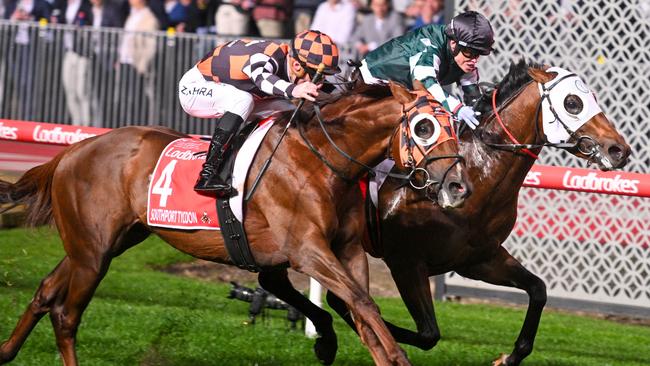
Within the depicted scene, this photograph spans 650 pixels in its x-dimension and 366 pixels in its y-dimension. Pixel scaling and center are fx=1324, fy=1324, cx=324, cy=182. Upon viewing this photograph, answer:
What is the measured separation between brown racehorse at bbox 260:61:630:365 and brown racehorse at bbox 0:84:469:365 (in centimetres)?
17

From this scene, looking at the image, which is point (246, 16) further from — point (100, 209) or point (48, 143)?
point (100, 209)

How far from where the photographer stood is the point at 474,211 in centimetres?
684

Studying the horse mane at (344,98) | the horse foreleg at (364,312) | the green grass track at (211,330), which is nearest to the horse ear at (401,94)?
the horse mane at (344,98)

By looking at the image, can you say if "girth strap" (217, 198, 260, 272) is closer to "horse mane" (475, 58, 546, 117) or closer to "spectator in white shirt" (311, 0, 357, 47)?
"horse mane" (475, 58, 546, 117)

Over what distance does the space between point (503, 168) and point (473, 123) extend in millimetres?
282

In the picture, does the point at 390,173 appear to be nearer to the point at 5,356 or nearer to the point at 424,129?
the point at 424,129

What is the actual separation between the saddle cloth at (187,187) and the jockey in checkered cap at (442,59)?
31.0 inches

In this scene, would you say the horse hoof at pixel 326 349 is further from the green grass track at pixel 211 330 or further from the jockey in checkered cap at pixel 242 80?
the jockey in checkered cap at pixel 242 80

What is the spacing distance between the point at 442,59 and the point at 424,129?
1207mm

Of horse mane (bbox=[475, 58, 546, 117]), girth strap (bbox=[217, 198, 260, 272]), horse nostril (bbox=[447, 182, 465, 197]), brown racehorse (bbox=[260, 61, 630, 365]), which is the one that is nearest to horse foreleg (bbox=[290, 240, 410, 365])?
girth strap (bbox=[217, 198, 260, 272])

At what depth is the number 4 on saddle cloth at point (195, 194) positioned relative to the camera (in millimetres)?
6418

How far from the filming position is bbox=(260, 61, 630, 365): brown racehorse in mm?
6828

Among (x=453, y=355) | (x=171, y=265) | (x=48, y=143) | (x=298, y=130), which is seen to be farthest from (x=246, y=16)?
(x=298, y=130)

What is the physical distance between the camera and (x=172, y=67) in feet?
40.7
